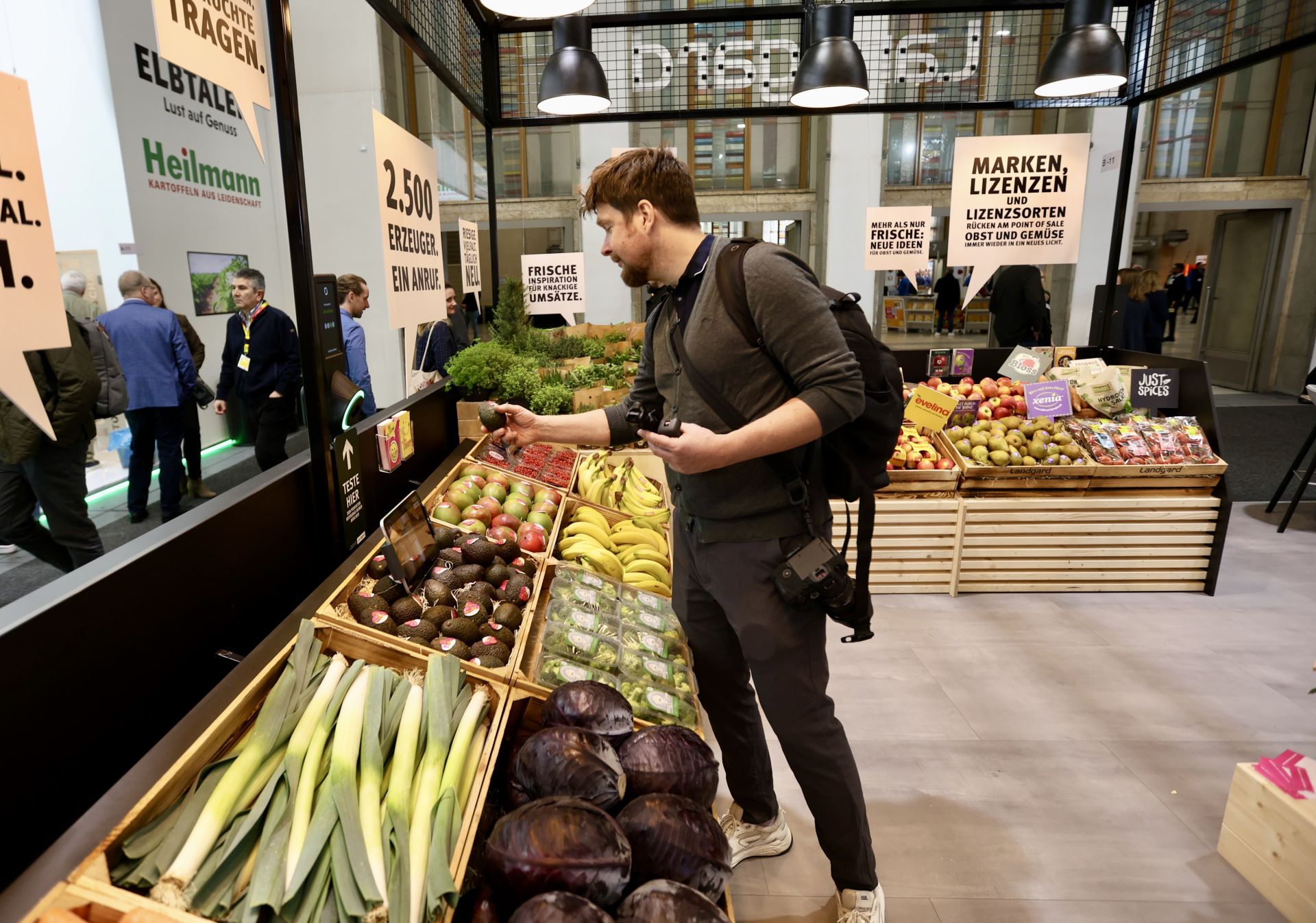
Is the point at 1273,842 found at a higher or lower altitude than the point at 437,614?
Answer: lower

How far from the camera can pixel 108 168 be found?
5.90 metres

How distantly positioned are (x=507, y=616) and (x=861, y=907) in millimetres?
1171

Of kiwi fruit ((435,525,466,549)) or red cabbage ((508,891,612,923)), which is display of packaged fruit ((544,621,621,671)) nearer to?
kiwi fruit ((435,525,466,549))

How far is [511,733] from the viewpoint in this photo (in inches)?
70.5

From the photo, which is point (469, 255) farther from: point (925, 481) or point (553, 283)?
point (925, 481)

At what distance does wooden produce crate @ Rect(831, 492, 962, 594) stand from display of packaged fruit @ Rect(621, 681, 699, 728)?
2.12 meters

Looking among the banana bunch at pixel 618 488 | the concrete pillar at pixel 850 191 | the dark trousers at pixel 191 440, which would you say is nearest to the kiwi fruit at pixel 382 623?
the banana bunch at pixel 618 488

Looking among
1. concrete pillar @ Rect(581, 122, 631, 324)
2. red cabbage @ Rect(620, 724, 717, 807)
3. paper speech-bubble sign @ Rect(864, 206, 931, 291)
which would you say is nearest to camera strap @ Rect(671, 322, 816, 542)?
red cabbage @ Rect(620, 724, 717, 807)

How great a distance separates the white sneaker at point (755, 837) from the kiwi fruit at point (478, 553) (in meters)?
1.08

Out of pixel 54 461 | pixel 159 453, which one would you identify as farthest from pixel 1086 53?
pixel 159 453

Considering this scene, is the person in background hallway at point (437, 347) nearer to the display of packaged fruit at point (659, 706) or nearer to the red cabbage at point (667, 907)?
the display of packaged fruit at point (659, 706)

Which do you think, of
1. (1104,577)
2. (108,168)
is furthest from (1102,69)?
(108,168)

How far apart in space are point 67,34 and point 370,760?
22.0 ft

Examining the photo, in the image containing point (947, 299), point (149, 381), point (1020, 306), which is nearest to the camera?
point (149, 381)
